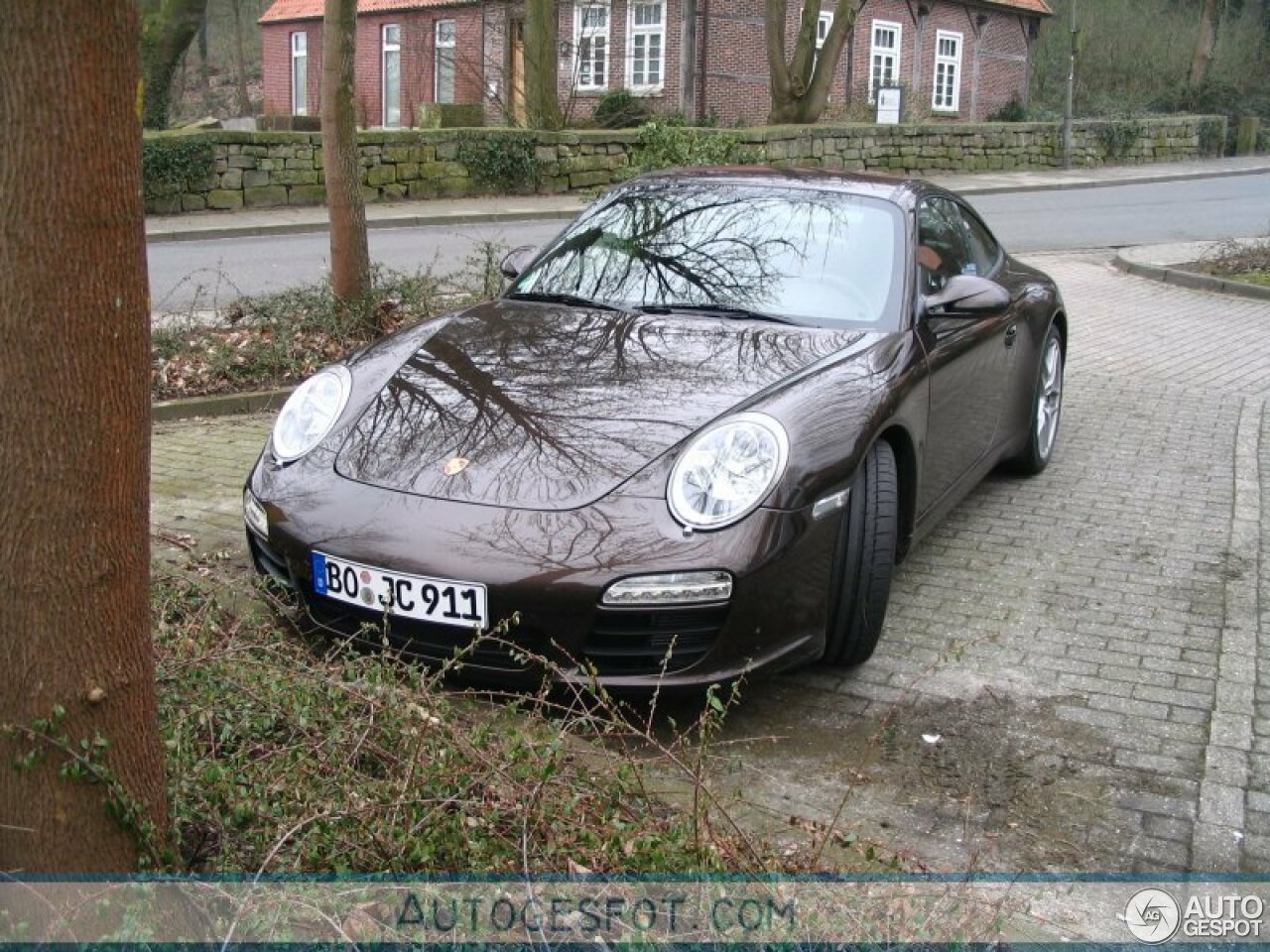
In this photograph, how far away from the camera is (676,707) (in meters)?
3.94

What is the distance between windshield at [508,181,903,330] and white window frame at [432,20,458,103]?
3232 cm

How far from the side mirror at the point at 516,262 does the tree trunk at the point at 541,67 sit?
17353mm

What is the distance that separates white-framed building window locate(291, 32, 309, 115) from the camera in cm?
4203

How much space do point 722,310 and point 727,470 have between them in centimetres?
116

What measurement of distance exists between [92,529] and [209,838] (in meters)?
0.75

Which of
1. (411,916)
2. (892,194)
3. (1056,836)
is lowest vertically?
(1056,836)

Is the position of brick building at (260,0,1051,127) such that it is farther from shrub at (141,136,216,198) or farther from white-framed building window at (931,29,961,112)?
shrub at (141,136,216,198)

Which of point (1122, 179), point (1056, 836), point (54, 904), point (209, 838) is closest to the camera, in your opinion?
point (54, 904)

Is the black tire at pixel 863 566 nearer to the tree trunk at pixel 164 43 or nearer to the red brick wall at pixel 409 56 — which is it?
the tree trunk at pixel 164 43

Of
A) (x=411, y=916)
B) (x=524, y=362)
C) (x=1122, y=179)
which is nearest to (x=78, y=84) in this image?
(x=411, y=916)

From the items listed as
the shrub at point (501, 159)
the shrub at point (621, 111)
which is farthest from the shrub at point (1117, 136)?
the shrub at point (501, 159)

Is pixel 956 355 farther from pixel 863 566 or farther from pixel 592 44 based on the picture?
pixel 592 44

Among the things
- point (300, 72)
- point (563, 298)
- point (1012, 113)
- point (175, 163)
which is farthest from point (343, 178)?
point (300, 72)

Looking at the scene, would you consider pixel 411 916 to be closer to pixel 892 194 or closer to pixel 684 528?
pixel 684 528
